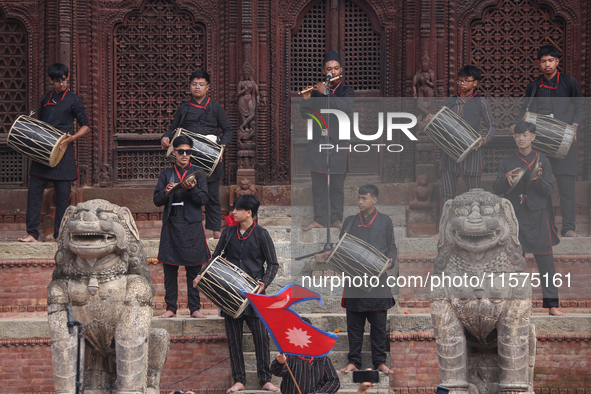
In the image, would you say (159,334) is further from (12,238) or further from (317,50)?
(317,50)

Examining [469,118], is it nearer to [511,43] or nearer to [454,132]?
[454,132]

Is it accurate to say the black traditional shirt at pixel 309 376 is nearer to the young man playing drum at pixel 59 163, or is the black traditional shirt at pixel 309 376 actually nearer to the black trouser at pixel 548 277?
the black trouser at pixel 548 277

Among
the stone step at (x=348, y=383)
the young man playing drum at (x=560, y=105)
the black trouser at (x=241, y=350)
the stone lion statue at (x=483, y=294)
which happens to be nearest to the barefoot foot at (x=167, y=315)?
the black trouser at (x=241, y=350)

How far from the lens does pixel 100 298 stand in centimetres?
586

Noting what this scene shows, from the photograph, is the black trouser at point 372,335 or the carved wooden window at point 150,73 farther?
the carved wooden window at point 150,73

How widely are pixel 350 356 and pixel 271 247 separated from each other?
3.92 feet

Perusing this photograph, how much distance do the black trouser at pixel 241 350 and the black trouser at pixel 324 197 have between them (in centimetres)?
212

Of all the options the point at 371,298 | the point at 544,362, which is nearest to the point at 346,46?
the point at 371,298

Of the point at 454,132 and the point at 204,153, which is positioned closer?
the point at 454,132

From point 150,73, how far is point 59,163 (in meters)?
2.80

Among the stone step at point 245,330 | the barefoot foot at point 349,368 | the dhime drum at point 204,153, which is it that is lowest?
the barefoot foot at point 349,368

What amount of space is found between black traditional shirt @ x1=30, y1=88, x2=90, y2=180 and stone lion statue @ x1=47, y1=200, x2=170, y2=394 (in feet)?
10.8

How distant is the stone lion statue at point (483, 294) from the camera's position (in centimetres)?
580

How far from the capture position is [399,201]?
34.6ft
